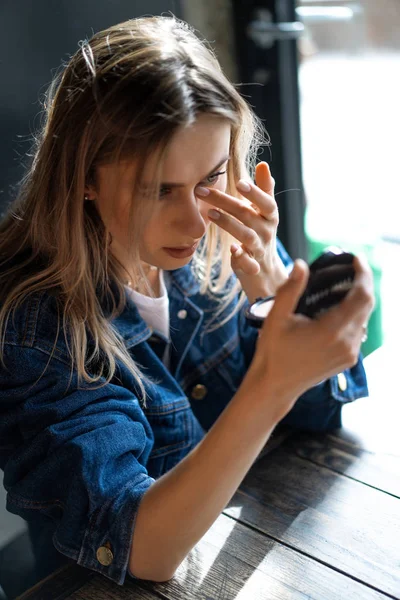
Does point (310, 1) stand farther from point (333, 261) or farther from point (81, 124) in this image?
point (333, 261)

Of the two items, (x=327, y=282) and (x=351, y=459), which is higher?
(x=327, y=282)

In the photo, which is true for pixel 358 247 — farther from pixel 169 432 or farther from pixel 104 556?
pixel 104 556

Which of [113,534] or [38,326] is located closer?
[113,534]

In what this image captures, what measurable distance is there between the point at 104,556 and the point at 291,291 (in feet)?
1.37

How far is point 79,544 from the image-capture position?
89cm

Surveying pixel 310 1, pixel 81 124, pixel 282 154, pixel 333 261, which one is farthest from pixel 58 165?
pixel 310 1

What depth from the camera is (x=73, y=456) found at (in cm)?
88

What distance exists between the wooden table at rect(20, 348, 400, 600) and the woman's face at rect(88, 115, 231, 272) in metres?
0.36


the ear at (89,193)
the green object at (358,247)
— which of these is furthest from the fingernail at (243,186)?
the green object at (358,247)

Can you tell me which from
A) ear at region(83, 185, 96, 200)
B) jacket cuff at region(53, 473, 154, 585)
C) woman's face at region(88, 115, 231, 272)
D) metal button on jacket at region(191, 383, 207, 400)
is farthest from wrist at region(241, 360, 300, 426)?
metal button on jacket at region(191, 383, 207, 400)

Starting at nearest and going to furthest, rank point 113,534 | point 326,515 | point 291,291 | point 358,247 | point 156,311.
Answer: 1. point 291,291
2. point 113,534
3. point 326,515
4. point 156,311
5. point 358,247

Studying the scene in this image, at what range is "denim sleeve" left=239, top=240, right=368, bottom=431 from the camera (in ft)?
3.72

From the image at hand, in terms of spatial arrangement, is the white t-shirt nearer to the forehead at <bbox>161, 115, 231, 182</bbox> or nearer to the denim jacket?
the denim jacket

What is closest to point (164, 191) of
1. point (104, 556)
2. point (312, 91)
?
point (104, 556)
